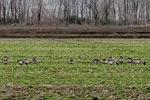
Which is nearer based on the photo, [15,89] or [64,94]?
[64,94]

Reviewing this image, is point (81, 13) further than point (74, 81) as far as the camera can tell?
Yes

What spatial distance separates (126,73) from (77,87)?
3370 millimetres

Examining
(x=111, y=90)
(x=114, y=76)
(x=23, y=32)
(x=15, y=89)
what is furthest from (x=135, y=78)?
(x=23, y=32)

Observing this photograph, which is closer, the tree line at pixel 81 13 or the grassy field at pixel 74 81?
the grassy field at pixel 74 81

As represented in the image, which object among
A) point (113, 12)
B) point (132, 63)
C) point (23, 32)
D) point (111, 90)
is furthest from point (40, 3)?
point (111, 90)

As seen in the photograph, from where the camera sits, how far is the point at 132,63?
15.1m

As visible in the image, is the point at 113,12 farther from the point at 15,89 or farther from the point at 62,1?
the point at 15,89

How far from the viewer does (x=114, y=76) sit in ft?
38.4

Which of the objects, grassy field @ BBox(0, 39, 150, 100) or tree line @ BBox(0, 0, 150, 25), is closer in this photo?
grassy field @ BBox(0, 39, 150, 100)

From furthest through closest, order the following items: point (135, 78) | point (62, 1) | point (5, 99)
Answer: point (62, 1) → point (135, 78) → point (5, 99)

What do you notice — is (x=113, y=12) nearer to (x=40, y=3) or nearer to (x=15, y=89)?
(x=40, y=3)

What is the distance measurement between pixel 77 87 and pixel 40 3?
77.8 metres

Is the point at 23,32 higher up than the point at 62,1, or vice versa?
the point at 62,1

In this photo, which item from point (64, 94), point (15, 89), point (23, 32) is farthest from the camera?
point (23, 32)
